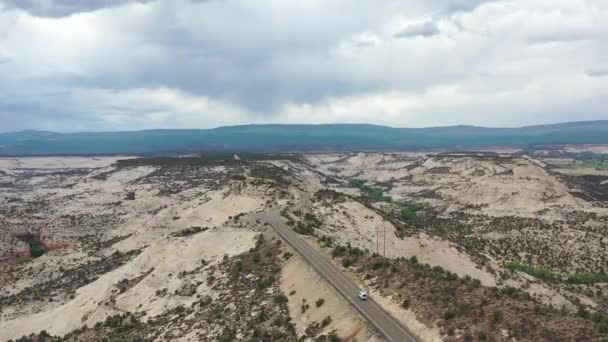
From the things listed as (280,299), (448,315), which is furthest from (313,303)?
(448,315)

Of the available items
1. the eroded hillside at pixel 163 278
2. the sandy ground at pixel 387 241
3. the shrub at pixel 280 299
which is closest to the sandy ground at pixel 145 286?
the eroded hillside at pixel 163 278

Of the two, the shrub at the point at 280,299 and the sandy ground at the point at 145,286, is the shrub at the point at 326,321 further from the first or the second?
the sandy ground at the point at 145,286

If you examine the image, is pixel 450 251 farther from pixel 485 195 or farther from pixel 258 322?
pixel 485 195

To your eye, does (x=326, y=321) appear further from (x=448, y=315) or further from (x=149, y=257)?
(x=149, y=257)

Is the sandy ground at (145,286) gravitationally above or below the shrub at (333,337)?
below

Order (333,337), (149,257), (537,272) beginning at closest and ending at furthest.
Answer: (333,337) → (149,257) → (537,272)

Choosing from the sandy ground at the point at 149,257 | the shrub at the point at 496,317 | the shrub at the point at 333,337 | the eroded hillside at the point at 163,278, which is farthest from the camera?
the sandy ground at the point at 149,257

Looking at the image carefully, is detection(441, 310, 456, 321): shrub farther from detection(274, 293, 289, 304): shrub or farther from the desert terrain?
detection(274, 293, 289, 304): shrub
